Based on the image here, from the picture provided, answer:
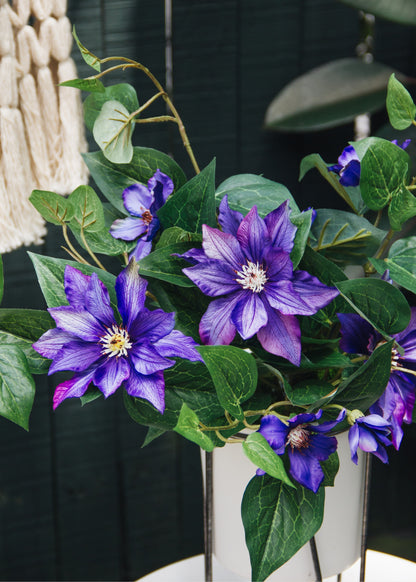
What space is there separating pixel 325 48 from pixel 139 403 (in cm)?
93

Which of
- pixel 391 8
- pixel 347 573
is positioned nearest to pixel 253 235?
pixel 347 573

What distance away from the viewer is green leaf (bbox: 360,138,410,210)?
15.3 inches

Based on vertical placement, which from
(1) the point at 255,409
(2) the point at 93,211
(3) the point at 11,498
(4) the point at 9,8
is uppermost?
(4) the point at 9,8

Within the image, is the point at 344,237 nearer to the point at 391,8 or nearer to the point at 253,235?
the point at 253,235

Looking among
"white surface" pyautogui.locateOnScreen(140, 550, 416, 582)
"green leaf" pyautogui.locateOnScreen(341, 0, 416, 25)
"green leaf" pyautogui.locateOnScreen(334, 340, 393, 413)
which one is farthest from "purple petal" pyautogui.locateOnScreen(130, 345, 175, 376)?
"green leaf" pyautogui.locateOnScreen(341, 0, 416, 25)

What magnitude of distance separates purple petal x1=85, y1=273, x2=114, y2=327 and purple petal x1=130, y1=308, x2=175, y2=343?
2 cm

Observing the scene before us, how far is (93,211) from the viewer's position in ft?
1.45

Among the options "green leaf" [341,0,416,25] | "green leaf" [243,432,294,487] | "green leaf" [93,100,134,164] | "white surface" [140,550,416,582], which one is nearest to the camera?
"green leaf" [243,432,294,487]

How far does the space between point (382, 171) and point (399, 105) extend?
1.9 inches

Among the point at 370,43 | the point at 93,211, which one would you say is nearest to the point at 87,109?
the point at 93,211

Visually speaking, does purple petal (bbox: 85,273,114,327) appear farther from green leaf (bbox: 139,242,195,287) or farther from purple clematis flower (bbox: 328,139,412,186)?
purple clematis flower (bbox: 328,139,412,186)

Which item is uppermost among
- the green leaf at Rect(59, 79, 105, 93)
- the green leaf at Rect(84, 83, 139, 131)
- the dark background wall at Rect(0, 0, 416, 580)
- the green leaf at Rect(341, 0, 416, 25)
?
the green leaf at Rect(341, 0, 416, 25)

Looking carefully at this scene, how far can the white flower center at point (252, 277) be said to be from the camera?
388 millimetres

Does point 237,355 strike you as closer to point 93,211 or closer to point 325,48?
point 93,211
